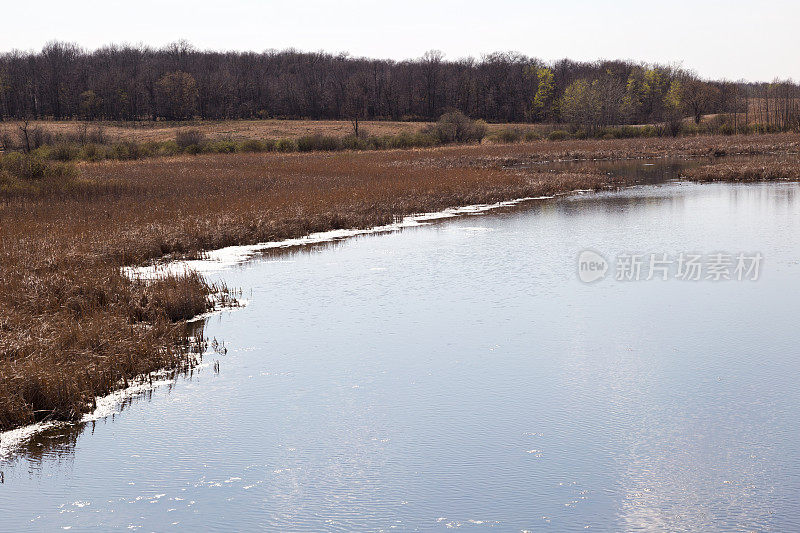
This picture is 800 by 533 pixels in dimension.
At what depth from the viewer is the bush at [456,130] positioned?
235ft

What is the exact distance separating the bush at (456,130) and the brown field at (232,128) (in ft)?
63.6

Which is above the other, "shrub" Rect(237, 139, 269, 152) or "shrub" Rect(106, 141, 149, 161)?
"shrub" Rect(237, 139, 269, 152)

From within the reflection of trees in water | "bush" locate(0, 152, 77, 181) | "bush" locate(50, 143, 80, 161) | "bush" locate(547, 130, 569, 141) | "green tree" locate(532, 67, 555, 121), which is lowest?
the reflection of trees in water

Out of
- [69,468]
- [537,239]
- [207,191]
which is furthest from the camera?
[207,191]

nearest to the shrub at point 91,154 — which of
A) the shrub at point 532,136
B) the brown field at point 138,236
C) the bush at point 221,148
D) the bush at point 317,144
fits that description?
the bush at point 221,148

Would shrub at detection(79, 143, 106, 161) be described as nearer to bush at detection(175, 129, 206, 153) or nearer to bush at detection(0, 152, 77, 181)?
bush at detection(175, 129, 206, 153)

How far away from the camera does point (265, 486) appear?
653cm

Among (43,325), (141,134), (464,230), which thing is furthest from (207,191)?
(141,134)

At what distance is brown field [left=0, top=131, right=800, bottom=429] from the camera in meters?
9.16

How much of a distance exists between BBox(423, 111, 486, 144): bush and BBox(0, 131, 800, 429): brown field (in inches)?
1093

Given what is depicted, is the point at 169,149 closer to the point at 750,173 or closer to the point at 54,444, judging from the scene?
the point at 750,173

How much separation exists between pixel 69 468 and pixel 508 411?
4.66m

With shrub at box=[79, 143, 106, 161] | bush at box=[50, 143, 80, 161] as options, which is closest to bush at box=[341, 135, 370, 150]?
shrub at box=[79, 143, 106, 161]

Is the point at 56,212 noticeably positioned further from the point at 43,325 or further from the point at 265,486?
the point at 265,486
